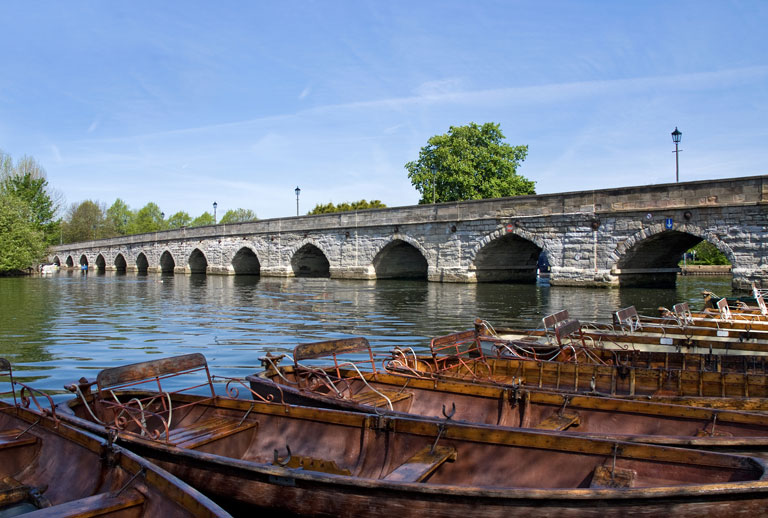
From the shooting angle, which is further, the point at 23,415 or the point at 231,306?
the point at 231,306

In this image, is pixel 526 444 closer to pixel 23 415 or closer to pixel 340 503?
pixel 340 503

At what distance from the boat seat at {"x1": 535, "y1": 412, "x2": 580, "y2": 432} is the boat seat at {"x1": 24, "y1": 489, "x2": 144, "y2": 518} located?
3.05 metres

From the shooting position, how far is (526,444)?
3.80 metres

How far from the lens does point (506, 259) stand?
28156mm

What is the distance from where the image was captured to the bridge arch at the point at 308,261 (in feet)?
119

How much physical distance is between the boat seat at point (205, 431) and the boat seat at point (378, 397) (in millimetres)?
1196

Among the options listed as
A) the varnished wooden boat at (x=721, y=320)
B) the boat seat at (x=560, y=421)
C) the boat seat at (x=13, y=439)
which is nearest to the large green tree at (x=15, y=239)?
the boat seat at (x=13, y=439)

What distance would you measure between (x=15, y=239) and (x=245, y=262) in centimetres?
1543

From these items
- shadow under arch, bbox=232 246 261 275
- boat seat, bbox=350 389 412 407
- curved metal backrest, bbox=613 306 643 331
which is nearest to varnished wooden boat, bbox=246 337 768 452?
boat seat, bbox=350 389 412 407

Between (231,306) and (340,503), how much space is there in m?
16.2

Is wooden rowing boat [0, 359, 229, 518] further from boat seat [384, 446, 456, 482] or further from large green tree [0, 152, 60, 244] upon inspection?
large green tree [0, 152, 60, 244]

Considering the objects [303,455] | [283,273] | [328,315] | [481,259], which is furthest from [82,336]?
[283,273]

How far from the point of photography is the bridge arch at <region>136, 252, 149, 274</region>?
54.2 m

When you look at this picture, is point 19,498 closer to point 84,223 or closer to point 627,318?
point 627,318
